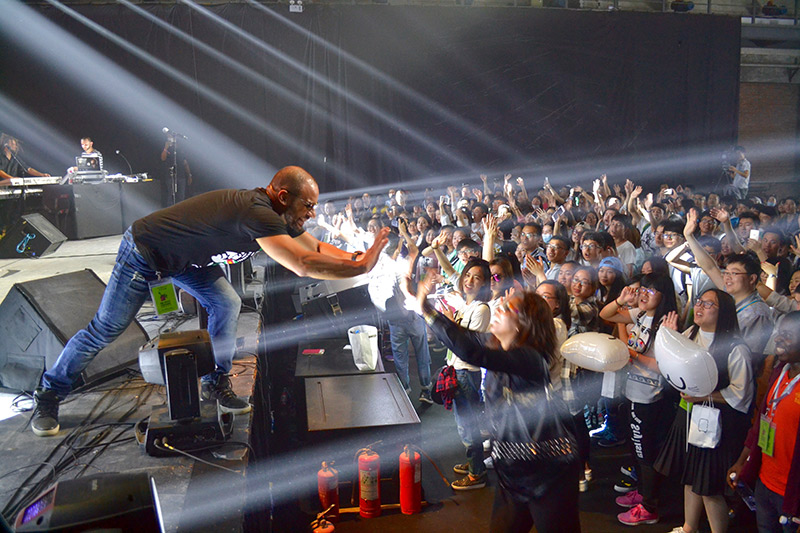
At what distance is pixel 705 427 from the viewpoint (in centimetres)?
259

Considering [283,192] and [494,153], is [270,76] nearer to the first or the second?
[494,153]

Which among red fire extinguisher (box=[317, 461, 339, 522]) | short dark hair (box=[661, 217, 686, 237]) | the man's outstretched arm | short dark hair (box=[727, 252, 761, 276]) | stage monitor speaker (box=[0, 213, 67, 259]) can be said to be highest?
the man's outstretched arm

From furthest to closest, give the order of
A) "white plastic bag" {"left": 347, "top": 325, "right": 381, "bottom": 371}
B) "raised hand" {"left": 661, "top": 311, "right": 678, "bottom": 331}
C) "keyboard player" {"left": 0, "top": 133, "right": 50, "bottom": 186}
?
"keyboard player" {"left": 0, "top": 133, "right": 50, "bottom": 186}
"white plastic bag" {"left": 347, "top": 325, "right": 381, "bottom": 371}
"raised hand" {"left": 661, "top": 311, "right": 678, "bottom": 331}

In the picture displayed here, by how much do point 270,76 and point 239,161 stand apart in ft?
6.01

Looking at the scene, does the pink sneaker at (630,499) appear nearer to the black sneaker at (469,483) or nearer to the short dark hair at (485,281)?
the black sneaker at (469,483)

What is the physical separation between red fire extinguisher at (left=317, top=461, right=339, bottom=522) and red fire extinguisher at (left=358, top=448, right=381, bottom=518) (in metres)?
0.13

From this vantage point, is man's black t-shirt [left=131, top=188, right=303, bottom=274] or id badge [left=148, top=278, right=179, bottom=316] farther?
id badge [left=148, top=278, right=179, bottom=316]

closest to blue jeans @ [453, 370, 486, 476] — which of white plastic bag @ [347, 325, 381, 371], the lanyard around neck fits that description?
white plastic bag @ [347, 325, 381, 371]

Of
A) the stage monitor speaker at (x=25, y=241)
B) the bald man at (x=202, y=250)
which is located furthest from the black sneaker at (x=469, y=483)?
the stage monitor speaker at (x=25, y=241)

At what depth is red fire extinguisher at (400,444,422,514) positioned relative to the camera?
10.3 feet

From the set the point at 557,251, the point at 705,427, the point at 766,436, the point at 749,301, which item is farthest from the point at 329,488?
the point at 749,301

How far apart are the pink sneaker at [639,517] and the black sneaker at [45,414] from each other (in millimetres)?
2802

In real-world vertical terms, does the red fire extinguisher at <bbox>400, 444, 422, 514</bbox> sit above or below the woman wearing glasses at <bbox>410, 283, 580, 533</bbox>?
below

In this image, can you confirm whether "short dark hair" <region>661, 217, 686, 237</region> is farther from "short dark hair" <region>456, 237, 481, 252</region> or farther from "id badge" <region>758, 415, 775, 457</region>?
"id badge" <region>758, 415, 775, 457</region>
